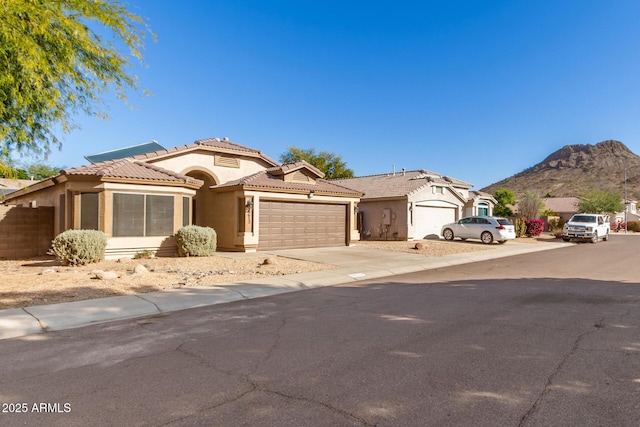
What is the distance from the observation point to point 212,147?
20484 millimetres

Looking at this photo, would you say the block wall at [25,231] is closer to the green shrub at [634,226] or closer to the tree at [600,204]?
the tree at [600,204]

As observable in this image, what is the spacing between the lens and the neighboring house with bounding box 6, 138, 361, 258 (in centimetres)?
1534

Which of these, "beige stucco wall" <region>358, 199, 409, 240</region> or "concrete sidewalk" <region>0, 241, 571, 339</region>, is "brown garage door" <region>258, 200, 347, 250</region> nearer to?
"concrete sidewalk" <region>0, 241, 571, 339</region>

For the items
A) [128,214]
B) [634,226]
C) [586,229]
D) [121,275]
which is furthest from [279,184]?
[634,226]

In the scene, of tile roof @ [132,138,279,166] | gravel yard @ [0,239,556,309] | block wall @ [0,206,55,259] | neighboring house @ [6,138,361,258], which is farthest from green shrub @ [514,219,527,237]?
block wall @ [0,206,55,259]

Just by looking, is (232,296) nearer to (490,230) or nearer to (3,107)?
(3,107)

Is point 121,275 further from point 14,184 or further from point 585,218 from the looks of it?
point 585,218

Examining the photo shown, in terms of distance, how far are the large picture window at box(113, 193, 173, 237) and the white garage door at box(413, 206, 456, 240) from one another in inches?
648

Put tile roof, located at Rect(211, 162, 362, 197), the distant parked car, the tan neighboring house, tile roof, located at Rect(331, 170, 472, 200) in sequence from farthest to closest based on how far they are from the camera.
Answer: tile roof, located at Rect(331, 170, 472, 200) → the distant parked car → tile roof, located at Rect(211, 162, 362, 197) → the tan neighboring house

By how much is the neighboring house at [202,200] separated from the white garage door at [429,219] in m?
6.54

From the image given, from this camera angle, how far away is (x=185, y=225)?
57.2ft

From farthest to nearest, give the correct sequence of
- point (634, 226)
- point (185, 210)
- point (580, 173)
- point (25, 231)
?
point (580, 173) < point (634, 226) < point (185, 210) < point (25, 231)

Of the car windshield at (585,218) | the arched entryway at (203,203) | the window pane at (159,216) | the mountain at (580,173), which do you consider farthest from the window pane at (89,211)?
the mountain at (580,173)

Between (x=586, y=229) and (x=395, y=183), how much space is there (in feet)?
44.2
